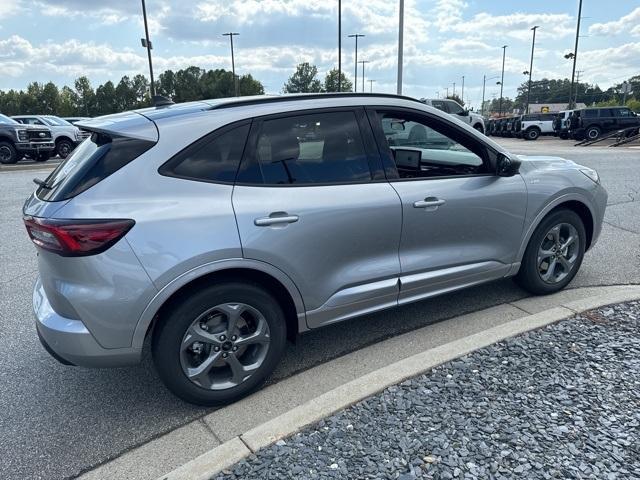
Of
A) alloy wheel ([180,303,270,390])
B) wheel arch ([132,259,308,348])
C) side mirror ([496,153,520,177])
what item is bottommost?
alloy wheel ([180,303,270,390])

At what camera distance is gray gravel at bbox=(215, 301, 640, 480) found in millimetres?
2266

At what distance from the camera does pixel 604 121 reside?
2938 centimetres

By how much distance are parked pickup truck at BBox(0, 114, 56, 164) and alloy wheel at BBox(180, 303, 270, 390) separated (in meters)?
20.0

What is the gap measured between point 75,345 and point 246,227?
42.4 inches

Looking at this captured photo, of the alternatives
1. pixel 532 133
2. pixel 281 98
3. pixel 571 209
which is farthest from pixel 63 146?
pixel 532 133

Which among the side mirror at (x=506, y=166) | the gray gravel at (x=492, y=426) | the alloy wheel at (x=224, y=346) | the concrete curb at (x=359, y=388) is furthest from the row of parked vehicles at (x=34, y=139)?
the gray gravel at (x=492, y=426)

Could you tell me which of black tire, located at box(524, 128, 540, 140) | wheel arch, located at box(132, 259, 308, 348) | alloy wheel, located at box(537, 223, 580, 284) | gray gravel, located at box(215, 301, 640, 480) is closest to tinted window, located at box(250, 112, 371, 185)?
wheel arch, located at box(132, 259, 308, 348)

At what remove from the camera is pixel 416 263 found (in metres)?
3.49

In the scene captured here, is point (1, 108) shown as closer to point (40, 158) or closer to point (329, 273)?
point (40, 158)

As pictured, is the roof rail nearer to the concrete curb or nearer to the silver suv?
the silver suv

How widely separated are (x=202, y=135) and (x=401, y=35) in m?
21.7

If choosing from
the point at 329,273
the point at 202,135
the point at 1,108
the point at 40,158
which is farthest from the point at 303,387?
the point at 1,108

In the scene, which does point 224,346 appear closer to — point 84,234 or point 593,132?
point 84,234

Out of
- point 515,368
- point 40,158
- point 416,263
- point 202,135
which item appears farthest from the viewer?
point 40,158
